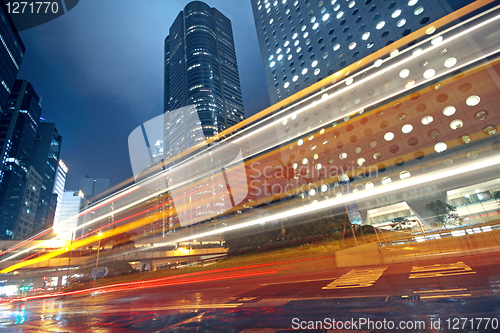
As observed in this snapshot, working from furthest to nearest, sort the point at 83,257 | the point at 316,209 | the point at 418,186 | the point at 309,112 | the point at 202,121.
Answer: the point at 202,121, the point at 83,257, the point at 309,112, the point at 418,186, the point at 316,209

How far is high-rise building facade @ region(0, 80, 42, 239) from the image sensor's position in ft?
292

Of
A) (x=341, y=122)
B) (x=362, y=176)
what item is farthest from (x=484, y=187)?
(x=341, y=122)

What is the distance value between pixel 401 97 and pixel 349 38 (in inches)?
545

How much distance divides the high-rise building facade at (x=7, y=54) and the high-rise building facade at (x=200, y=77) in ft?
230

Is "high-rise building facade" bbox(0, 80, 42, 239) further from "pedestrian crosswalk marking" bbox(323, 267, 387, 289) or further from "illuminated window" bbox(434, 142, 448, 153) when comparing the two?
"illuminated window" bbox(434, 142, 448, 153)

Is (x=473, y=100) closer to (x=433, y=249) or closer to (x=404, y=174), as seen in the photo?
(x=404, y=174)

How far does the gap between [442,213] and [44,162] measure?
15784 cm

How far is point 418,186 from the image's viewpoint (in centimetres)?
2820

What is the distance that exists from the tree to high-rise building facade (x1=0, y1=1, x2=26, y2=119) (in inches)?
4829

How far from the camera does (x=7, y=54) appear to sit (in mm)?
83625

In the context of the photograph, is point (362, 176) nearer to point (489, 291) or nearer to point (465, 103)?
point (465, 103)

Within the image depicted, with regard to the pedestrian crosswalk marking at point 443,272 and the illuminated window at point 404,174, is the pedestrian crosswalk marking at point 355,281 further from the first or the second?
the illuminated window at point 404,174

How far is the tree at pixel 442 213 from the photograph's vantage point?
26109mm

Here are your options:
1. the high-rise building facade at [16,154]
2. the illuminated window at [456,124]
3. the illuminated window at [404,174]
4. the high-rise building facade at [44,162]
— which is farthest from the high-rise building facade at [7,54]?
the illuminated window at [456,124]
